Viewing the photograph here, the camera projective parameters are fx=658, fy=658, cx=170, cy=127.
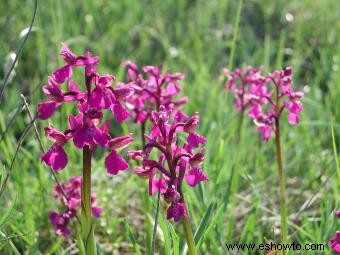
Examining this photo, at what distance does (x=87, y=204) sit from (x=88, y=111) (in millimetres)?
239

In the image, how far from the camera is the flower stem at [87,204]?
1.56 metres

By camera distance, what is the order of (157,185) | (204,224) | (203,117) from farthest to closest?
1. (203,117)
2. (204,224)
3. (157,185)

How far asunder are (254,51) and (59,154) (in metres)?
3.10

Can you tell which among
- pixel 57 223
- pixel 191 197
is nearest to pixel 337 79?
pixel 191 197

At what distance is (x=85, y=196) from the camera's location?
1.60m

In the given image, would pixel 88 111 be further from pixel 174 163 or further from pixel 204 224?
pixel 204 224

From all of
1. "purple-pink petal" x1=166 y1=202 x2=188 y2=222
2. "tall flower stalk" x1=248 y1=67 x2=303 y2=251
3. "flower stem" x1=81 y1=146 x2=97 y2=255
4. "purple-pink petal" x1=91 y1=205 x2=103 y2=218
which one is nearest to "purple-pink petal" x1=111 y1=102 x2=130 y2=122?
"flower stem" x1=81 y1=146 x2=97 y2=255

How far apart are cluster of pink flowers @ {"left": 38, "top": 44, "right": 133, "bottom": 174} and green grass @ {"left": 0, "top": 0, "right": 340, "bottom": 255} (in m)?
0.25

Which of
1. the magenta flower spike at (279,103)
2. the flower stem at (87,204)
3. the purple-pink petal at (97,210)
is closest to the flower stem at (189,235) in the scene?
the flower stem at (87,204)

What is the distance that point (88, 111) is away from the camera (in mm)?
1536

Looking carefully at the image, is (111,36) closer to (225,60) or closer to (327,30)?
(225,60)

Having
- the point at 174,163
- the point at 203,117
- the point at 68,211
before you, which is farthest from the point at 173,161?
the point at 203,117

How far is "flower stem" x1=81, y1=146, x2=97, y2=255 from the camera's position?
5.11 ft

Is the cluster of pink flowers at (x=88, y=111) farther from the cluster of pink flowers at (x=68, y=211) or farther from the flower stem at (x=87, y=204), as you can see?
the cluster of pink flowers at (x=68, y=211)
